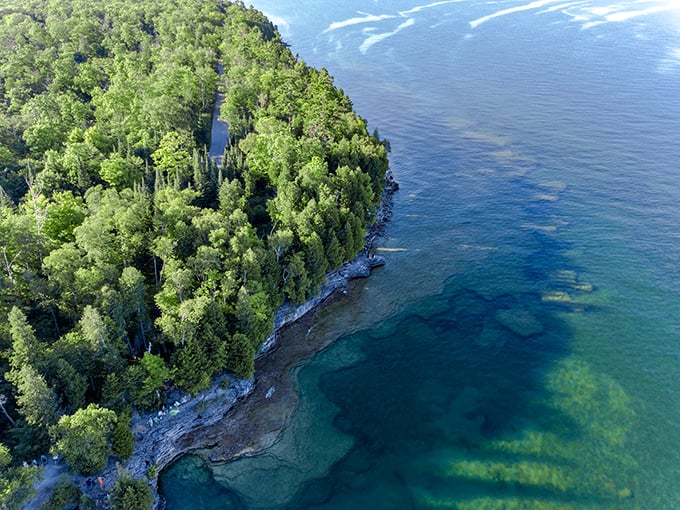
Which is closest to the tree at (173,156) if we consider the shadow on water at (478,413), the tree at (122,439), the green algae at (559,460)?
the shadow on water at (478,413)

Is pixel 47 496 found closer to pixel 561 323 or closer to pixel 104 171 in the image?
pixel 104 171

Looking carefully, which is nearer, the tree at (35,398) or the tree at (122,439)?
the tree at (35,398)

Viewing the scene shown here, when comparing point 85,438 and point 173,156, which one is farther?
point 173,156

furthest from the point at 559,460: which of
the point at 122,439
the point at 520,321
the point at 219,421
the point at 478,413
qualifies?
the point at 122,439

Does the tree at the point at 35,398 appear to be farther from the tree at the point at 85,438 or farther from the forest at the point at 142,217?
the tree at the point at 85,438

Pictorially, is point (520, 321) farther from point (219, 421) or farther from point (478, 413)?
point (219, 421)

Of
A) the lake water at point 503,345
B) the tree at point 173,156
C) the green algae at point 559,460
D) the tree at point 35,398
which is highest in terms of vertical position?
the tree at point 173,156

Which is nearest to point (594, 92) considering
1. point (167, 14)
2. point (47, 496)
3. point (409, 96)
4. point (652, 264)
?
point (409, 96)
